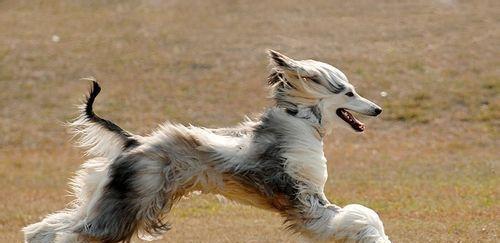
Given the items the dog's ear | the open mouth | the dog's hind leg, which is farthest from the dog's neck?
the dog's hind leg

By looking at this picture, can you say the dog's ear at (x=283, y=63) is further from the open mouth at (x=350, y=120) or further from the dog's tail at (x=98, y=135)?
the dog's tail at (x=98, y=135)

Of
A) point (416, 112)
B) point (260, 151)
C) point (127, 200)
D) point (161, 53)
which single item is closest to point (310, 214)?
point (260, 151)

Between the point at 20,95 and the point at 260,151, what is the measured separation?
15.7m

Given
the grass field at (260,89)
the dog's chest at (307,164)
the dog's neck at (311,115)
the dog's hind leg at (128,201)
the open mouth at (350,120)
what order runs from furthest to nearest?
the grass field at (260,89), the open mouth at (350,120), the dog's neck at (311,115), the dog's chest at (307,164), the dog's hind leg at (128,201)

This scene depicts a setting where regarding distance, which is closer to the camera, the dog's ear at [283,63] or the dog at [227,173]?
the dog at [227,173]

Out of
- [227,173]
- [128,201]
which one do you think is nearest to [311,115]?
[227,173]

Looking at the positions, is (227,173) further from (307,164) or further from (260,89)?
(260,89)

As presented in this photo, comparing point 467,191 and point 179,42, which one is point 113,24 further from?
point 467,191

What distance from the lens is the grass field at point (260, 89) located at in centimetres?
1366

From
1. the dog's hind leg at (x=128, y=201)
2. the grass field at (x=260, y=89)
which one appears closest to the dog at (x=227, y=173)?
the dog's hind leg at (x=128, y=201)

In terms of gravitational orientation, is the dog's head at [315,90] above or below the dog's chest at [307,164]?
above

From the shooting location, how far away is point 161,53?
25.8m

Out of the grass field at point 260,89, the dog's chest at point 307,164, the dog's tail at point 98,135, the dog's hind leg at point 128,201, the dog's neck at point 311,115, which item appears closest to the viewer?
the dog's hind leg at point 128,201

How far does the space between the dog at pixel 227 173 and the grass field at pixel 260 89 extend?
2577 mm
